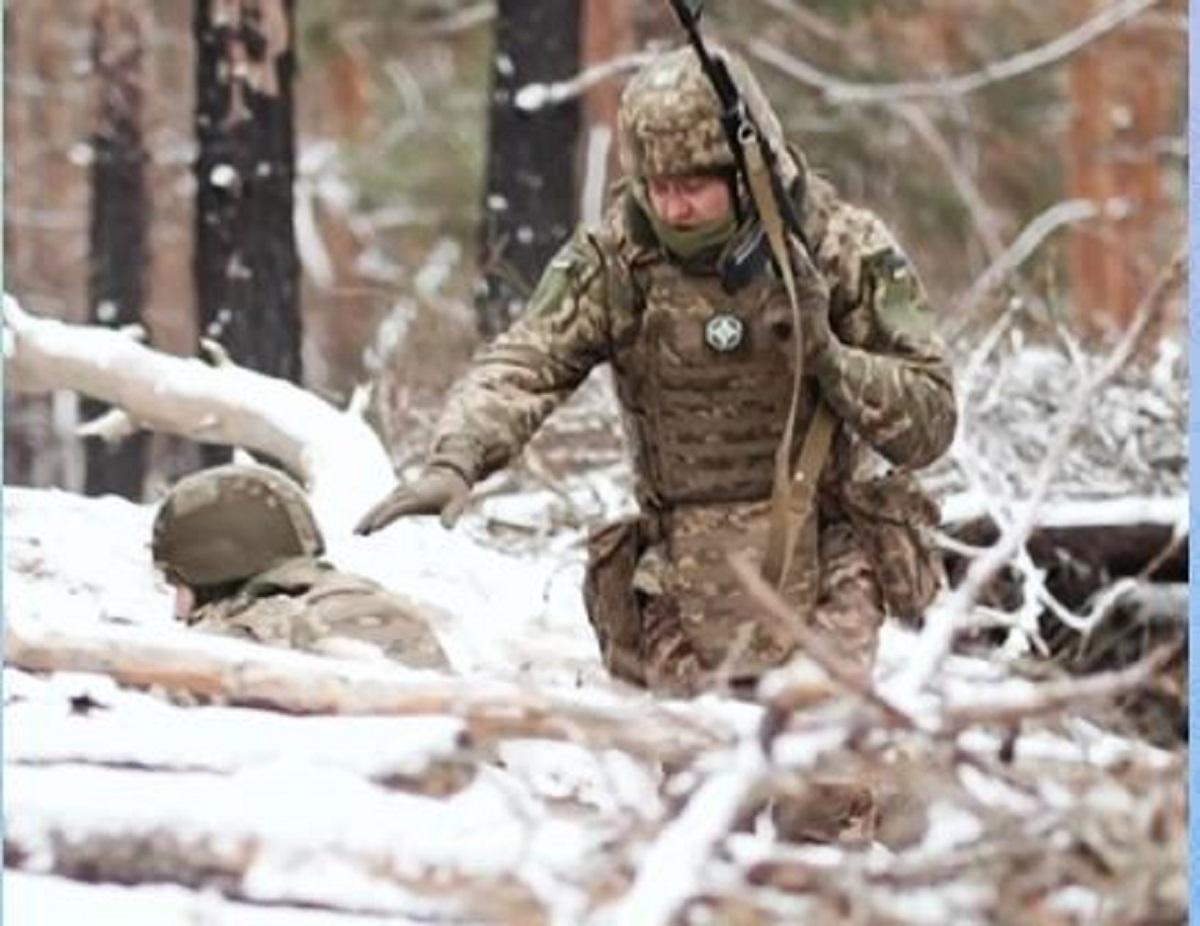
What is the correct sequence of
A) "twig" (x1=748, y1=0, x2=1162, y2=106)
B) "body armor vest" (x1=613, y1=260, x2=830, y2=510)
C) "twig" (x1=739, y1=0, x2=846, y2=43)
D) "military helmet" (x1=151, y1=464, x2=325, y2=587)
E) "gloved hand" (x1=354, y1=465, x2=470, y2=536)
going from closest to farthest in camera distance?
"gloved hand" (x1=354, y1=465, x2=470, y2=536), "body armor vest" (x1=613, y1=260, x2=830, y2=510), "military helmet" (x1=151, y1=464, x2=325, y2=587), "twig" (x1=748, y1=0, x2=1162, y2=106), "twig" (x1=739, y1=0, x2=846, y2=43)

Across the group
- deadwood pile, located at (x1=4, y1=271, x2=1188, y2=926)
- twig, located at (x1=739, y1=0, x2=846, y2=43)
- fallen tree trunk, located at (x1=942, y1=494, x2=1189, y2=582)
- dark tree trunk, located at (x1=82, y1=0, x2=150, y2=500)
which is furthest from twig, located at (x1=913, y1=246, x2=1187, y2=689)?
twig, located at (x1=739, y1=0, x2=846, y2=43)

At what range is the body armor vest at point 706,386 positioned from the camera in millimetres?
6344

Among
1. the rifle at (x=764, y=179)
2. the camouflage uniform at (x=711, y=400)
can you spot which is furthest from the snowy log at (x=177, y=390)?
the rifle at (x=764, y=179)

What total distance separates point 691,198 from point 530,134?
25.1ft

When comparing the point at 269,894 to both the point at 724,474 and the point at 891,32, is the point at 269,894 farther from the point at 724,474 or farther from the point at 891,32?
the point at 891,32

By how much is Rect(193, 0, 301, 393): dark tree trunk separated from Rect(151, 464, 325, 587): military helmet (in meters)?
5.25

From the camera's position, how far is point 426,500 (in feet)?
19.0

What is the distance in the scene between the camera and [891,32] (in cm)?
2438

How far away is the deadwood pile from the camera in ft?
13.7

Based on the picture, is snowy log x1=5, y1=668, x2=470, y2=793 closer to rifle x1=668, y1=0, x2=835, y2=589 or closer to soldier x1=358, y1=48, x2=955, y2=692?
soldier x1=358, y1=48, x2=955, y2=692

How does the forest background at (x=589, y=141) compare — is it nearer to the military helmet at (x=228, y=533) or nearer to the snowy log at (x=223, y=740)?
the military helmet at (x=228, y=533)

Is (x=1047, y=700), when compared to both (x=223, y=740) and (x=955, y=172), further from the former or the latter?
(x=955, y=172)

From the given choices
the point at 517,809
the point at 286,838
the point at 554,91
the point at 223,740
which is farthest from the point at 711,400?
the point at 554,91

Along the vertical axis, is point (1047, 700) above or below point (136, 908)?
above
